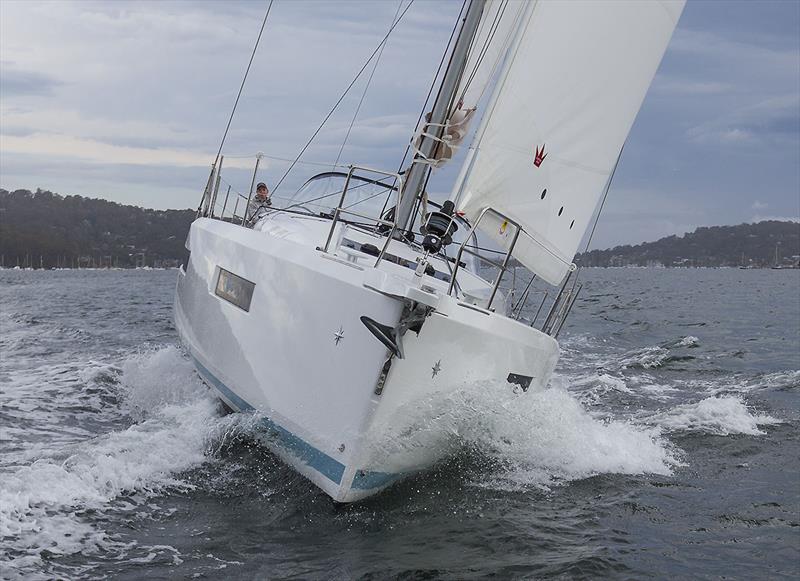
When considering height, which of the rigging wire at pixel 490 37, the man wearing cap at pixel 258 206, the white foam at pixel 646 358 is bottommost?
the white foam at pixel 646 358

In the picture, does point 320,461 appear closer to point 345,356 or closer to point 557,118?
point 345,356

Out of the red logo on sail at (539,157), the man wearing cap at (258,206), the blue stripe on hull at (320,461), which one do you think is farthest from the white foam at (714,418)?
the man wearing cap at (258,206)

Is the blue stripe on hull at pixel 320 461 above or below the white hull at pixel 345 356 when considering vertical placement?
below

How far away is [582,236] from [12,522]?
4976 millimetres

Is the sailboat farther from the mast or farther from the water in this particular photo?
the water

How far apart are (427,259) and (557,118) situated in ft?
6.65

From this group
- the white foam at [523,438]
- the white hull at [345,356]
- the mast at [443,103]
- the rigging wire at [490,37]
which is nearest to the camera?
the white hull at [345,356]

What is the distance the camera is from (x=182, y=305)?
862 cm

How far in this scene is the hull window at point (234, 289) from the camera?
6133 mm

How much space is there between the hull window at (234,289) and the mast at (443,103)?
52.1 inches

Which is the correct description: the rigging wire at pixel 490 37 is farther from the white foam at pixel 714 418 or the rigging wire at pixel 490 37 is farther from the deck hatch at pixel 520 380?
the white foam at pixel 714 418

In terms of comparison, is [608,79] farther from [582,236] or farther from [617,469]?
[617,469]

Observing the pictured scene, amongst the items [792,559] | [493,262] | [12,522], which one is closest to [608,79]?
[493,262]

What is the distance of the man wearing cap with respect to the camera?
26.4 feet
